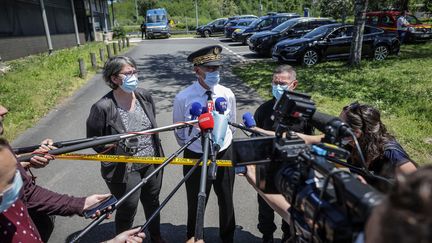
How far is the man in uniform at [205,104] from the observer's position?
3080 mm

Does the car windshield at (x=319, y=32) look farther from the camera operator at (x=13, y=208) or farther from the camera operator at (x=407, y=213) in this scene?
the camera operator at (x=407, y=213)

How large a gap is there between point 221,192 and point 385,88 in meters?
7.54

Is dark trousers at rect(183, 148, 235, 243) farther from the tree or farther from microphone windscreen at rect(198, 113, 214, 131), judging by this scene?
the tree

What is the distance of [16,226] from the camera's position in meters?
1.77

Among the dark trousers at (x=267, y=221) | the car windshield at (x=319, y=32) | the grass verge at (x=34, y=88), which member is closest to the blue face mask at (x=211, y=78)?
the dark trousers at (x=267, y=221)

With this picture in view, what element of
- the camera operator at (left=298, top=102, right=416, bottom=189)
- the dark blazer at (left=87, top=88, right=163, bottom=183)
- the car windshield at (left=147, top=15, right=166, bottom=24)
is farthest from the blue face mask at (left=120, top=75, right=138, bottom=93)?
the car windshield at (left=147, top=15, right=166, bottom=24)

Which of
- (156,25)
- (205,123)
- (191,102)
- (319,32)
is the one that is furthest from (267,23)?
(205,123)

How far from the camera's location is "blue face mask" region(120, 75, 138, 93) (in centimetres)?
297

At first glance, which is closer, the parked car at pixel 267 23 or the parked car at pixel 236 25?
the parked car at pixel 267 23

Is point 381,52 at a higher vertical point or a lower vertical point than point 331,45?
lower

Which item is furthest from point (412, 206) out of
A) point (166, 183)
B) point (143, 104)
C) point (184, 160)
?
point (166, 183)

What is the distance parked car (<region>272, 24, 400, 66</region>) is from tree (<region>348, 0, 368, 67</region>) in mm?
1403

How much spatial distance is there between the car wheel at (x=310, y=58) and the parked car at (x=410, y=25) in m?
7.53

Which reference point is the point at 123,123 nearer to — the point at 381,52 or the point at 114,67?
the point at 114,67
